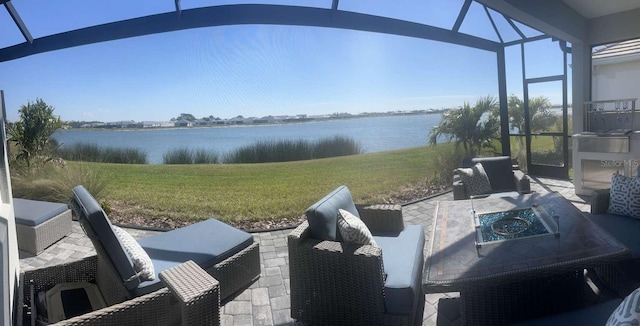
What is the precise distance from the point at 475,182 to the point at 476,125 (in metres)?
3.81

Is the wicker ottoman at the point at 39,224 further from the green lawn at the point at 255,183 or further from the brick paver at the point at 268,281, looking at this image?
the green lawn at the point at 255,183

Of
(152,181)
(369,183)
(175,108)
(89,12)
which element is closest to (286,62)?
(175,108)

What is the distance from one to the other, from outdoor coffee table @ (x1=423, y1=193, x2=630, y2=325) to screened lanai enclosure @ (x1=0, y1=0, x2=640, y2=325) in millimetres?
2212

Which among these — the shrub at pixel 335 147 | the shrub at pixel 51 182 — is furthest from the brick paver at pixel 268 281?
the shrub at pixel 335 147

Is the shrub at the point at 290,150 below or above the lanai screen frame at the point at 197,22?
below

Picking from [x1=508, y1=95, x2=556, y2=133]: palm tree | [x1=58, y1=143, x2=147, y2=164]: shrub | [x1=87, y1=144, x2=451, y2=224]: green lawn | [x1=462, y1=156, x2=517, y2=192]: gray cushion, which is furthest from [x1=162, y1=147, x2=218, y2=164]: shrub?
[x1=508, y1=95, x2=556, y2=133]: palm tree

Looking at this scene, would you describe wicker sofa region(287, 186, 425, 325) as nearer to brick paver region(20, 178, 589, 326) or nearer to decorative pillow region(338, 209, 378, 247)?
decorative pillow region(338, 209, 378, 247)

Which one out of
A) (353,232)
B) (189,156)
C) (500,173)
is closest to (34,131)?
(189,156)

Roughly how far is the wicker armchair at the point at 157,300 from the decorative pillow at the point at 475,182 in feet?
10.8

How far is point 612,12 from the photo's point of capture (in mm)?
5324

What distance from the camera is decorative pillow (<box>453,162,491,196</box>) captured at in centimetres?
415

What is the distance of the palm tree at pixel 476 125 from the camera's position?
24.5ft

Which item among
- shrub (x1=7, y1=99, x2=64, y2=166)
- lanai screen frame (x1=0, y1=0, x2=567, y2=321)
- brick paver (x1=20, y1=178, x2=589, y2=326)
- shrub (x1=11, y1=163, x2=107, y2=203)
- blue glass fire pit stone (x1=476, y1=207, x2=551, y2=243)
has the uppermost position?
lanai screen frame (x1=0, y1=0, x2=567, y2=321)

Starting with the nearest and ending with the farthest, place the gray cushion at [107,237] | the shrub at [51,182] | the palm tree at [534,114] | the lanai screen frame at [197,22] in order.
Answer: the gray cushion at [107,237]
the lanai screen frame at [197,22]
the shrub at [51,182]
the palm tree at [534,114]
